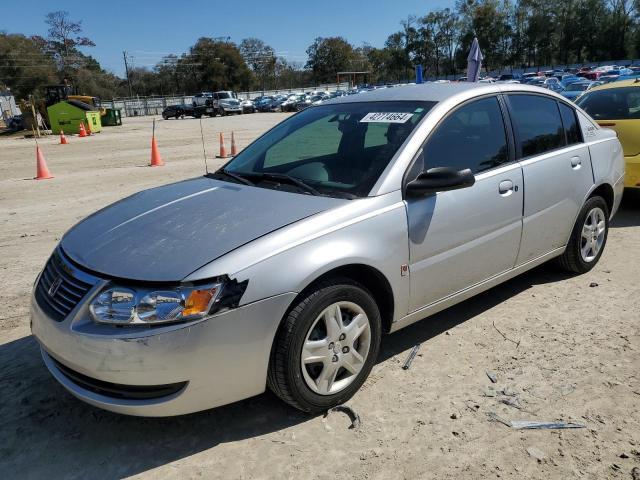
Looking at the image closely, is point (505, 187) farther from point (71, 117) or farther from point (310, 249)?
point (71, 117)

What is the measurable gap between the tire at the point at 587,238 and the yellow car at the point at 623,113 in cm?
192

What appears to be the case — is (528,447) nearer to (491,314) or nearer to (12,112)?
(491,314)

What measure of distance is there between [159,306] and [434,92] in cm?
239

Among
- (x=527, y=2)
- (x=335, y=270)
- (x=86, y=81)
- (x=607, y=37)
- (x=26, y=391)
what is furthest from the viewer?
(x=527, y=2)

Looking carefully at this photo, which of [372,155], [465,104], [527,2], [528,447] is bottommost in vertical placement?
[528,447]

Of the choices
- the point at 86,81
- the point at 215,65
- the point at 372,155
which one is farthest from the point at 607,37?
the point at 372,155

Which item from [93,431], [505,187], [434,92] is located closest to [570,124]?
[505,187]

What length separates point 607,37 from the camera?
9394cm

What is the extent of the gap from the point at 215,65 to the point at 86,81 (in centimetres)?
2272

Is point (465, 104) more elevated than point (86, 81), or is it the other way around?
point (86, 81)

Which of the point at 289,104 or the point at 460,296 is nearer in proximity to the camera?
the point at 460,296

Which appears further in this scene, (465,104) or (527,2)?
(527,2)

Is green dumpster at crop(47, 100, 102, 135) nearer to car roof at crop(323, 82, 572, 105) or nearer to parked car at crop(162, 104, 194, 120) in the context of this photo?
parked car at crop(162, 104, 194, 120)

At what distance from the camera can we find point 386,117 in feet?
11.4
